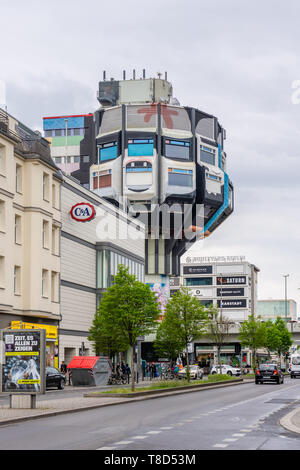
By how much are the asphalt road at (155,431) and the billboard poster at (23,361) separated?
197 cm

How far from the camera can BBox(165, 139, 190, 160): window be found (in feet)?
335

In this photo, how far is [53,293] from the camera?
55531 mm

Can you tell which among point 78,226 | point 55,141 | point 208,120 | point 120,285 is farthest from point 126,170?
point 120,285

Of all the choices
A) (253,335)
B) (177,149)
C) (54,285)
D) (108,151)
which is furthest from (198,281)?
(54,285)

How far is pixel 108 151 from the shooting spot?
105875 mm

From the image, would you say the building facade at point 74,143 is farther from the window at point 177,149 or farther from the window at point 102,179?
the window at point 177,149

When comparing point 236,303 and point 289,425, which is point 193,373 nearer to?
point 289,425

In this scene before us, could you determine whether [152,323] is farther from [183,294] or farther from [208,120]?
[208,120]

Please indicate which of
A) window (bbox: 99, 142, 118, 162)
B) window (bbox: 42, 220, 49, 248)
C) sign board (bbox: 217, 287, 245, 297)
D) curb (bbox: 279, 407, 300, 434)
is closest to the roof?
window (bbox: 42, 220, 49, 248)

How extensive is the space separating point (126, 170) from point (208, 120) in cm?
1402

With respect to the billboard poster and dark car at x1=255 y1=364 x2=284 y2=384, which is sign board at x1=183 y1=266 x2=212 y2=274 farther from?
the billboard poster

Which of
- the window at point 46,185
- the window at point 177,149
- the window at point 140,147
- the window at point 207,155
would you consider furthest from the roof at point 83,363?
the window at point 207,155

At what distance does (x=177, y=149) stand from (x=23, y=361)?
259 feet

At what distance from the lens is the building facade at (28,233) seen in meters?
47.3
